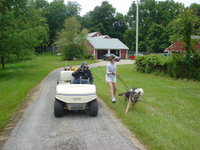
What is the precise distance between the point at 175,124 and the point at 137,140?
1.89m

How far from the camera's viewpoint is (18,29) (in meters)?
19.0

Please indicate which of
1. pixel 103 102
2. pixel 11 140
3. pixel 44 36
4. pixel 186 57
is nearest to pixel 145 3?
pixel 44 36

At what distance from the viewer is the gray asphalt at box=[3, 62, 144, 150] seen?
513cm

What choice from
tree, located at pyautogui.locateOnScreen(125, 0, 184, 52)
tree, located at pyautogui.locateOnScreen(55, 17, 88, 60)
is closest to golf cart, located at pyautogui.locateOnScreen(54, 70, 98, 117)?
tree, located at pyautogui.locateOnScreen(55, 17, 88, 60)

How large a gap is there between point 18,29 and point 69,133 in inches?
595

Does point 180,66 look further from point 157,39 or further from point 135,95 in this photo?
point 157,39

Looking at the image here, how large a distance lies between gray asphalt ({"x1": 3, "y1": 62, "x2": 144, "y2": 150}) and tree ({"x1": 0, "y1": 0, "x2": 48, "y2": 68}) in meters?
12.0

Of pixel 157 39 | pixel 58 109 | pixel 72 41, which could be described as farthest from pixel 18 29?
pixel 157 39

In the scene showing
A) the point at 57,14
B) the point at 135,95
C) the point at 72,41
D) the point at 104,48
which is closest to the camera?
the point at 135,95

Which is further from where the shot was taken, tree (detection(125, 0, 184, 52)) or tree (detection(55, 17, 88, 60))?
tree (detection(125, 0, 184, 52))

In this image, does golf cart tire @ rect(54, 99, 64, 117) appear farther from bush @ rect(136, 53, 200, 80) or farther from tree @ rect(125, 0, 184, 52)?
tree @ rect(125, 0, 184, 52)

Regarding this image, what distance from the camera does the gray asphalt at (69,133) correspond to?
5.13 meters

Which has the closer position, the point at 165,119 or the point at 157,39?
the point at 165,119

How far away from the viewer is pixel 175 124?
268 inches
